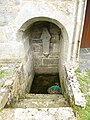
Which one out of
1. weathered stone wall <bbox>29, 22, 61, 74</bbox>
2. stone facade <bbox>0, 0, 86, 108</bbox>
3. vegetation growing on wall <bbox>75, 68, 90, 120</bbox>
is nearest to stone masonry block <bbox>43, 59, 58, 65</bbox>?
weathered stone wall <bbox>29, 22, 61, 74</bbox>

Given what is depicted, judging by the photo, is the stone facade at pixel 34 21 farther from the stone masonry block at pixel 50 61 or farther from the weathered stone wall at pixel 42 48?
the stone masonry block at pixel 50 61

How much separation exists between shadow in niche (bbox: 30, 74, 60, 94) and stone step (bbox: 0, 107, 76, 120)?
69.0 inches

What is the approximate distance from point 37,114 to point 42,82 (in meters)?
2.19

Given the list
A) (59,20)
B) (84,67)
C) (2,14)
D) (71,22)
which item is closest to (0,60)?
(2,14)

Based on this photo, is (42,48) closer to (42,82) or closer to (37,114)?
(42,82)

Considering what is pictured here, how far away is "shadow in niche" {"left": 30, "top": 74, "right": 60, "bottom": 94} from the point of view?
356 centimetres

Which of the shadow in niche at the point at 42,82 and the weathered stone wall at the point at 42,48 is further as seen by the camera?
the weathered stone wall at the point at 42,48

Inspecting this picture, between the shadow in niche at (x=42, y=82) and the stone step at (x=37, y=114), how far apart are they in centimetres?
175

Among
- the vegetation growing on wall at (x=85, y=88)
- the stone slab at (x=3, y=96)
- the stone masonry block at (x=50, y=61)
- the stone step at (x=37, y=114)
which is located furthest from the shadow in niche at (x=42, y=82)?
the stone step at (x=37, y=114)

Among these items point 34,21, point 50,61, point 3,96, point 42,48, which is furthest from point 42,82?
point 3,96

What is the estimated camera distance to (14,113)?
1.67 metres

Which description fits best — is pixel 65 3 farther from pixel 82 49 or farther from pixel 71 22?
pixel 82 49

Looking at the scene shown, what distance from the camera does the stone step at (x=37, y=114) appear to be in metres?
1.61

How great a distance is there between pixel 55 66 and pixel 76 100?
2335 millimetres
